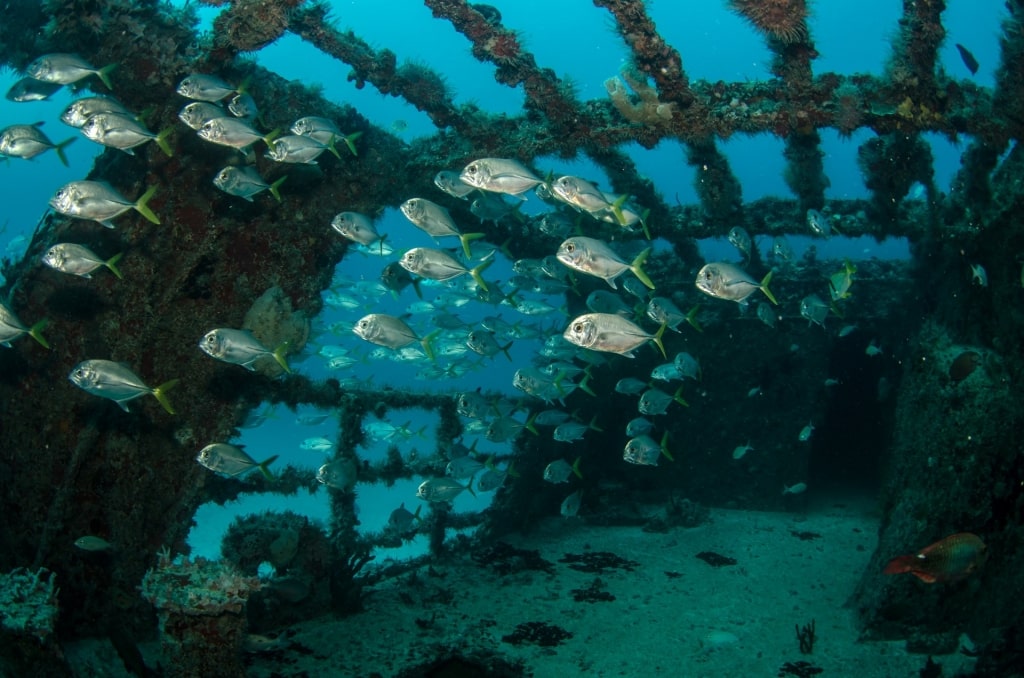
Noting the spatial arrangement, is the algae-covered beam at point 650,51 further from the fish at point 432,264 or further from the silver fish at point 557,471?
the silver fish at point 557,471

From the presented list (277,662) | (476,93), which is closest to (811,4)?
(277,662)

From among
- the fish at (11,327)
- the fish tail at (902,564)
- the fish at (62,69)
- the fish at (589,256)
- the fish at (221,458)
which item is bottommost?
the fish at (221,458)

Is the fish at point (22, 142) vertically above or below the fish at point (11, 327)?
above

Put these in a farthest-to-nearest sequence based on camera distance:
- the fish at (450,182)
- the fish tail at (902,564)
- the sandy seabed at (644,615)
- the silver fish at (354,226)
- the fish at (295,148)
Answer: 1. the fish at (450,182)
2. the silver fish at (354,226)
3. the fish at (295,148)
4. the sandy seabed at (644,615)
5. the fish tail at (902,564)

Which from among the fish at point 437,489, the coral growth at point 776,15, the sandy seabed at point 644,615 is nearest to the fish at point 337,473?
the fish at point 437,489

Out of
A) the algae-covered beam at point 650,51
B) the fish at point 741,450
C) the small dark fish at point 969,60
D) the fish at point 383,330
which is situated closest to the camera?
the algae-covered beam at point 650,51

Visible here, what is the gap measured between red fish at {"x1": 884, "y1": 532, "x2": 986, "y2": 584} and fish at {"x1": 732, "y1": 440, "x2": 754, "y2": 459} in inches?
234

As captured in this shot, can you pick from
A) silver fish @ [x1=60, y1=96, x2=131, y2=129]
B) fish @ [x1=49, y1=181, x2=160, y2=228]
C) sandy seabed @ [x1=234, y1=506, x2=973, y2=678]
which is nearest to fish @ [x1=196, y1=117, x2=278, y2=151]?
silver fish @ [x1=60, y1=96, x2=131, y2=129]

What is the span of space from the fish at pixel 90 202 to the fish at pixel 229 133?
88cm

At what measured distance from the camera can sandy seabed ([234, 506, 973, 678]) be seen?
553 cm

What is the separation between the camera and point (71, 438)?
5.74 m

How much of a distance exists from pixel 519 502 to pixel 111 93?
8.27m

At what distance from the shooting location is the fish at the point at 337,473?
25.0ft

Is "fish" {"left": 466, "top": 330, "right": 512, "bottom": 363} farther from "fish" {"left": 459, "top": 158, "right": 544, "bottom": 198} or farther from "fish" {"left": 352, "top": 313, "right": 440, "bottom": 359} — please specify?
"fish" {"left": 459, "top": 158, "right": 544, "bottom": 198}
